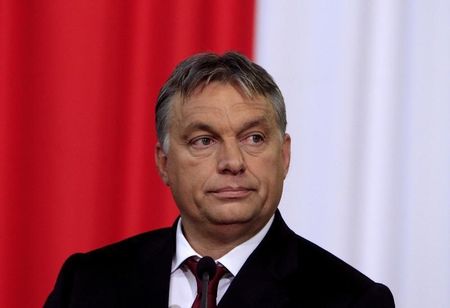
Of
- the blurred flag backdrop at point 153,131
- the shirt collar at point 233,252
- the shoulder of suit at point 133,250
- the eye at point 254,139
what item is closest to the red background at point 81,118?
the blurred flag backdrop at point 153,131

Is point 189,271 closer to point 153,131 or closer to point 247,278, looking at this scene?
point 247,278

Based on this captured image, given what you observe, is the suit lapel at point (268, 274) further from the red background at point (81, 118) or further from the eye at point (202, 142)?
the red background at point (81, 118)

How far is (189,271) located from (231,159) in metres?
0.26

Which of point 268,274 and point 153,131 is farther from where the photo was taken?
point 153,131

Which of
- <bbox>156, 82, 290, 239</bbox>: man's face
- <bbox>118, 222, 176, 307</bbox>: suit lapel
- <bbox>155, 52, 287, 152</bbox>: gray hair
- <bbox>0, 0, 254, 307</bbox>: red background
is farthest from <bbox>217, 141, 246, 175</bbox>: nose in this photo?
<bbox>0, 0, 254, 307</bbox>: red background

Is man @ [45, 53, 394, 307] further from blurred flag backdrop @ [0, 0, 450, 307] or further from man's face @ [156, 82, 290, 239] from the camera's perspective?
blurred flag backdrop @ [0, 0, 450, 307]

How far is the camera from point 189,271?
183 cm

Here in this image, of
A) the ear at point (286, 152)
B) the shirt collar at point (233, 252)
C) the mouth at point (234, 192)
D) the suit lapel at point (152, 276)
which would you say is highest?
the ear at point (286, 152)

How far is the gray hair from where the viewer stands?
70.4 inches

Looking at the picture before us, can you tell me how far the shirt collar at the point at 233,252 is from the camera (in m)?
1.79

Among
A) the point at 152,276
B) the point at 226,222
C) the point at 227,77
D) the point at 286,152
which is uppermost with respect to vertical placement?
the point at 227,77

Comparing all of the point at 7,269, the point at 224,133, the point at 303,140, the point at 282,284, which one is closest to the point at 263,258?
the point at 282,284

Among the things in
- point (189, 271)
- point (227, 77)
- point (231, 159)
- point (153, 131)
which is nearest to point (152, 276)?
point (189, 271)

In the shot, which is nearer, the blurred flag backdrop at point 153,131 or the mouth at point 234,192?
the mouth at point 234,192
